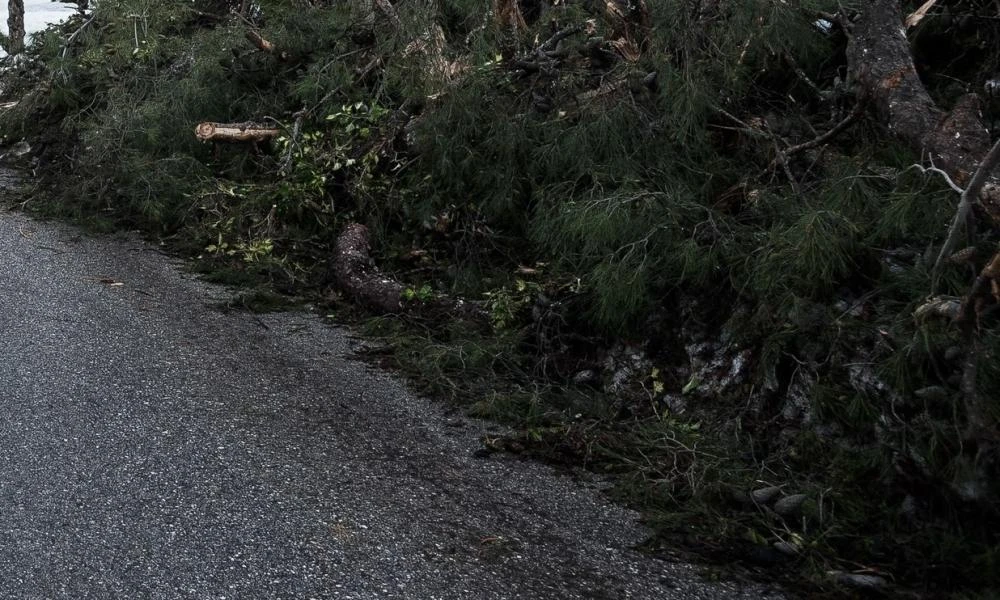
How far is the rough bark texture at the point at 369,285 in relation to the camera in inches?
171

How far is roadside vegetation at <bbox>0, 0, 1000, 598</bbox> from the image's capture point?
106 inches

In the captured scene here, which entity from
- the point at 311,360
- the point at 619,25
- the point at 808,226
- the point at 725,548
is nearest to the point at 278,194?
the point at 311,360

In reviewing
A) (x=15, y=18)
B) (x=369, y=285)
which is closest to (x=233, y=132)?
(x=369, y=285)

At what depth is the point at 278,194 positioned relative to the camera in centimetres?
539

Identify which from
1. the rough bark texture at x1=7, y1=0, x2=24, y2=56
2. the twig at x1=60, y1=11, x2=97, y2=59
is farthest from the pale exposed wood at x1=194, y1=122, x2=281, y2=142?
the rough bark texture at x1=7, y1=0, x2=24, y2=56

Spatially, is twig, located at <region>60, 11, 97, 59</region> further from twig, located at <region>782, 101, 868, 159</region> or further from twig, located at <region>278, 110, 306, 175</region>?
twig, located at <region>782, 101, 868, 159</region>

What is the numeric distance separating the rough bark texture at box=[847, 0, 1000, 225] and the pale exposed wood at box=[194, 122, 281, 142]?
3473 millimetres

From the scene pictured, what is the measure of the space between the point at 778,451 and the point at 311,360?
1.91 metres

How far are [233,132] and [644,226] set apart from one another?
3.20 metres

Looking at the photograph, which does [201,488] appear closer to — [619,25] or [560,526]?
[560,526]

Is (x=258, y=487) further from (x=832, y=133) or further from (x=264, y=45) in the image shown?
(x=264, y=45)

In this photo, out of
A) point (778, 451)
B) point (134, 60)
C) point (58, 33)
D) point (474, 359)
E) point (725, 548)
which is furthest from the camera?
point (58, 33)

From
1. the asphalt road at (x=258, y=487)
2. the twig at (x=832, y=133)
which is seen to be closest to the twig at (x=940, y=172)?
the twig at (x=832, y=133)

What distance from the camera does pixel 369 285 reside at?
4.59 metres
